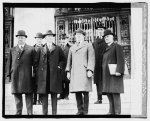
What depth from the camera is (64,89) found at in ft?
22.2

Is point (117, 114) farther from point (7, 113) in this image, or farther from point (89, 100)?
point (7, 113)

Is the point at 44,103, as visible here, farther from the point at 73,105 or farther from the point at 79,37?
the point at 79,37

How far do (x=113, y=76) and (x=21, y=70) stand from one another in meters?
1.62

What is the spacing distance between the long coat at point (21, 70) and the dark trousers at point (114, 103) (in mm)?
1413

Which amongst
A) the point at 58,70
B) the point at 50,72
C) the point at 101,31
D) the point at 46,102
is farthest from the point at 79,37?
the point at 46,102

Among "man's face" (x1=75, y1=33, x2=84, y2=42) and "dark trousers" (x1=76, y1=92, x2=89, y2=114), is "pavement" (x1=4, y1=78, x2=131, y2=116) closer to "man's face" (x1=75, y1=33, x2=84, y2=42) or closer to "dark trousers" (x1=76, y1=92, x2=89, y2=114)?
"dark trousers" (x1=76, y1=92, x2=89, y2=114)

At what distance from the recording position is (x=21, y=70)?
6695 mm

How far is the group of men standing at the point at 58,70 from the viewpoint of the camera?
261 inches

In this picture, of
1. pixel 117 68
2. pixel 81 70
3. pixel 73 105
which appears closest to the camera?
pixel 117 68

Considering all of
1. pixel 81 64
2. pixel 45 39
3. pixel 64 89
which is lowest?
pixel 64 89

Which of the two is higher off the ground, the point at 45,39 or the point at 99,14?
the point at 99,14

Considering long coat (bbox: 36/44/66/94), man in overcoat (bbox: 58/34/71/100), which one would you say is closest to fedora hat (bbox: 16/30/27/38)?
long coat (bbox: 36/44/66/94)

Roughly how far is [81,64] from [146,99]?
4.32 feet

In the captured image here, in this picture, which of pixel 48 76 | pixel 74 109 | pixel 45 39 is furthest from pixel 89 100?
pixel 45 39
